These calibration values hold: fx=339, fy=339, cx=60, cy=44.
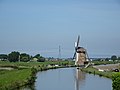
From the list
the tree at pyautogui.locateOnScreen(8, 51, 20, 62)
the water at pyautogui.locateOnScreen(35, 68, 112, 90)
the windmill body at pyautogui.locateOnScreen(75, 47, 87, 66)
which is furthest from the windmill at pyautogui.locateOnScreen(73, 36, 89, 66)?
the water at pyautogui.locateOnScreen(35, 68, 112, 90)

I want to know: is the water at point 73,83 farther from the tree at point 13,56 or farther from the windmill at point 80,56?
the tree at point 13,56

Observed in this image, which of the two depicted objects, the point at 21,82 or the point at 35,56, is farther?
the point at 35,56

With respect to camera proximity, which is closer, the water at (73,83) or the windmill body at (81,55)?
the water at (73,83)

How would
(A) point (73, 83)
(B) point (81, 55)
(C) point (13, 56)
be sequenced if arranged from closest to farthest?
(A) point (73, 83)
(B) point (81, 55)
(C) point (13, 56)

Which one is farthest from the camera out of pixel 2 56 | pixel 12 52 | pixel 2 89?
pixel 2 56

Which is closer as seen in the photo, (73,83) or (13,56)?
(73,83)

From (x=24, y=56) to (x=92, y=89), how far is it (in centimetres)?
7830

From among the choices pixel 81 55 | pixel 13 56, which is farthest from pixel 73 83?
pixel 13 56

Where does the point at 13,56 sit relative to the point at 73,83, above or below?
above

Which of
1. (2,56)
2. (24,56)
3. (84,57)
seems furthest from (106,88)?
(2,56)

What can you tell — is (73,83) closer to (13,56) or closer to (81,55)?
(81,55)

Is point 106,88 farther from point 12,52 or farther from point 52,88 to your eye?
point 12,52

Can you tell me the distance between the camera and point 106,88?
29.0m

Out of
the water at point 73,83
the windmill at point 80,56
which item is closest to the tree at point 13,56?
the windmill at point 80,56
